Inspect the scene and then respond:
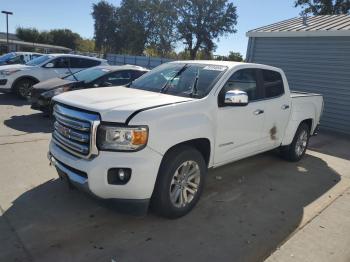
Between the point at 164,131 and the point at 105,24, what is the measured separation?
57.3m

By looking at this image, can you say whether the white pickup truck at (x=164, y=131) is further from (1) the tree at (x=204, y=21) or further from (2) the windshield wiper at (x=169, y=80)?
(1) the tree at (x=204, y=21)

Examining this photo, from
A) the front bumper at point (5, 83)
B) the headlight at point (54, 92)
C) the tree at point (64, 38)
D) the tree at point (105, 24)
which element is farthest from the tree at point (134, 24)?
the headlight at point (54, 92)

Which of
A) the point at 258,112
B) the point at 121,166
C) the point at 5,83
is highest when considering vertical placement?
the point at 258,112

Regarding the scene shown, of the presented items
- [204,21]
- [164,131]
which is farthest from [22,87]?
[204,21]

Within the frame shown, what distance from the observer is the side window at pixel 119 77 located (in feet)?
29.6

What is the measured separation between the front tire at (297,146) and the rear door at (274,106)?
0.62 metres

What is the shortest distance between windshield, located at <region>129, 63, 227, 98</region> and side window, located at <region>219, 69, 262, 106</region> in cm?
18

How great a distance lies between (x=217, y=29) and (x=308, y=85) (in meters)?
39.3

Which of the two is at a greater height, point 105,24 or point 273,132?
point 105,24

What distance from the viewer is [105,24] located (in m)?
56.8

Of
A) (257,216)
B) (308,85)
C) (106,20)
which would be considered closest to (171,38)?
(106,20)

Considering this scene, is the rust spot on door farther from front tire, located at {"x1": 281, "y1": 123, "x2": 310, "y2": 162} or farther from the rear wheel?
the rear wheel

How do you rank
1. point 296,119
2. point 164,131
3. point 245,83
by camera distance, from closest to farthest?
point 164,131
point 245,83
point 296,119

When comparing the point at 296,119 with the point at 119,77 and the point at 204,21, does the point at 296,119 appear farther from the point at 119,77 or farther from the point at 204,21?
the point at 204,21
